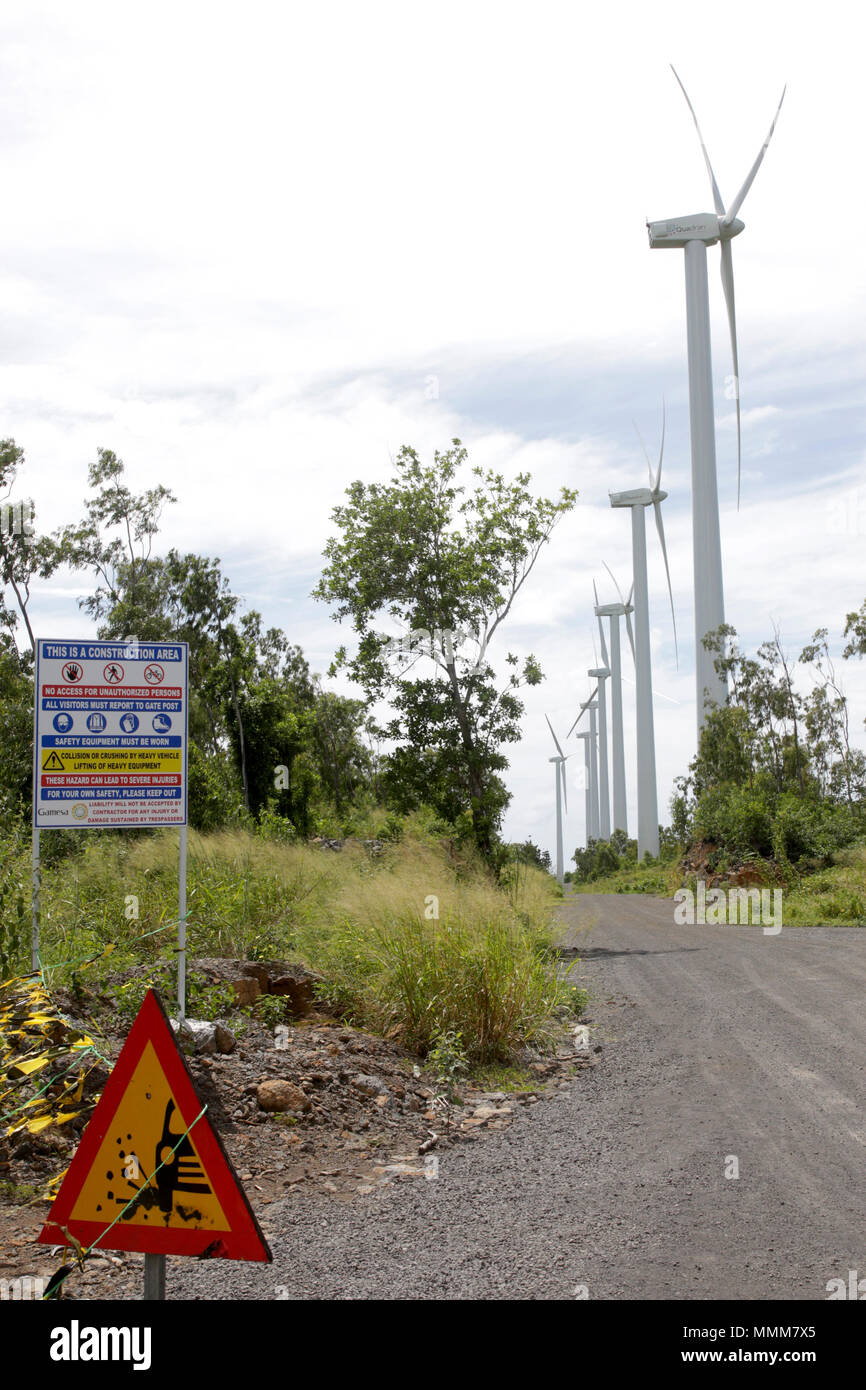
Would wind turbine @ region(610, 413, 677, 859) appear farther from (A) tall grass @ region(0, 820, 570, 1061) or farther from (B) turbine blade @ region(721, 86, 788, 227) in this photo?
(A) tall grass @ region(0, 820, 570, 1061)

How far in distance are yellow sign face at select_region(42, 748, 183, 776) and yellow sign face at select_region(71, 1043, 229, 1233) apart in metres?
5.17

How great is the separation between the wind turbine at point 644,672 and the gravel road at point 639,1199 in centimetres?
4127

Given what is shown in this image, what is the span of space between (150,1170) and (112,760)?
17.5 feet

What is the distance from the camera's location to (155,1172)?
3035mm

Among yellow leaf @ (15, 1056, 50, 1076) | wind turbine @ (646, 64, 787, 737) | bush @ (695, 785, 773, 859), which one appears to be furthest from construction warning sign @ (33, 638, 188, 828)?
wind turbine @ (646, 64, 787, 737)

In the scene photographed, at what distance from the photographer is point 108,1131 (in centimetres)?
312

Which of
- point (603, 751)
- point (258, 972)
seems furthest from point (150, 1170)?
point (603, 751)

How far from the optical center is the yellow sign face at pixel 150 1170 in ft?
9.91

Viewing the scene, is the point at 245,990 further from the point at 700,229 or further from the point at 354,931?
the point at 700,229

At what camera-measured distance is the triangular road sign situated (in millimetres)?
3008

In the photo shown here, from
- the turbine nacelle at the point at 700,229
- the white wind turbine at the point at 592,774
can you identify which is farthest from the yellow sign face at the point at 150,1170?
the white wind turbine at the point at 592,774

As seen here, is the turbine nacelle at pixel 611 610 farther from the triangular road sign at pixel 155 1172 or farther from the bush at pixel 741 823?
the triangular road sign at pixel 155 1172

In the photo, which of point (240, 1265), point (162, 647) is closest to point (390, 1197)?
point (240, 1265)
